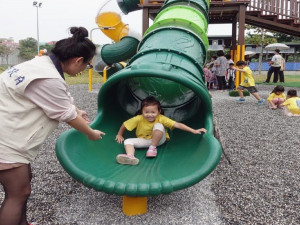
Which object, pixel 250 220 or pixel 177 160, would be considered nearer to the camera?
pixel 250 220

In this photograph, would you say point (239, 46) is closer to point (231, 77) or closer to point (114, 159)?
point (231, 77)

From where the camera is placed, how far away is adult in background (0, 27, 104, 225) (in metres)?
1.58

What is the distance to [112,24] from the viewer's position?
28.7 ft

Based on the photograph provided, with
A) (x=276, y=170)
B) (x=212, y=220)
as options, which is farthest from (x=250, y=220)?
(x=276, y=170)

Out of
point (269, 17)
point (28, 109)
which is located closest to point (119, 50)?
point (269, 17)

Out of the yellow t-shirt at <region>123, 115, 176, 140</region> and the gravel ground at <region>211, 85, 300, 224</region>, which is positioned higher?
the yellow t-shirt at <region>123, 115, 176, 140</region>

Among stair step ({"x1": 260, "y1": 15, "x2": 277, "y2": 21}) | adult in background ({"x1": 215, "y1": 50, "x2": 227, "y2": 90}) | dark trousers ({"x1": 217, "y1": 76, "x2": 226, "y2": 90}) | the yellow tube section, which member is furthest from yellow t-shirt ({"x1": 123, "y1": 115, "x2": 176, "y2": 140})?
stair step ({"x1": 260, "y1": 15, "x2": 277, "y2": 21})

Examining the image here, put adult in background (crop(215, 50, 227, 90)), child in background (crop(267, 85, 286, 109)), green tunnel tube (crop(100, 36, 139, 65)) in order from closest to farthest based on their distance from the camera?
child in background (crop(267, 85, 286, 109))
green tunnel tube (crop(100, 36, 139, 65))
adult in background (crop(215, 50, 227, 90))

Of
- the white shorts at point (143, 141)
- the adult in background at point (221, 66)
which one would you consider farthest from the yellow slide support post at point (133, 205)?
the adult in background at point (221, 66)

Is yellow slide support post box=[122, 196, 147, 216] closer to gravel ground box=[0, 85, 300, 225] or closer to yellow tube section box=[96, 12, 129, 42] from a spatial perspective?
gravel ground box=[0, 85, 300, 225]

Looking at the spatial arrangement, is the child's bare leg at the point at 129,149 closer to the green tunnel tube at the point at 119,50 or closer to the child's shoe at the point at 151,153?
the child's shoe at the point at 151,153

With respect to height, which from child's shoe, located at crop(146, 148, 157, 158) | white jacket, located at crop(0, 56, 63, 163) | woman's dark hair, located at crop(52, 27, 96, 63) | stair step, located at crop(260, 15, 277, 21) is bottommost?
child's shoe, located at crop(146, 148, 157, 158)

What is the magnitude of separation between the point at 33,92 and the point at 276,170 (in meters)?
2.55

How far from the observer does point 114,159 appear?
2.67m
